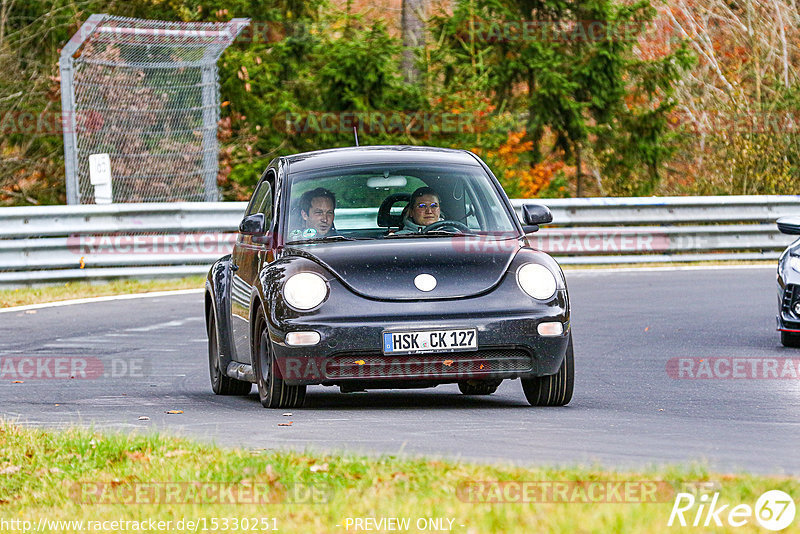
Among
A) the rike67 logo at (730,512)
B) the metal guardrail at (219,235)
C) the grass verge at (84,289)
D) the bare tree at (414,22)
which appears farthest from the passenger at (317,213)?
the bare tree at (414,22)

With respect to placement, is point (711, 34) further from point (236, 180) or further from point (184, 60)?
point (184, 60)

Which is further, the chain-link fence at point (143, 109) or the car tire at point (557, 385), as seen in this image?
the chain-link fence at point (143, 109)

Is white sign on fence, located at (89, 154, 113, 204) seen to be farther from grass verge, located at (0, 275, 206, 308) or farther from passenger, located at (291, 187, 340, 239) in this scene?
passenger, located at (291, 187, 340, 239)

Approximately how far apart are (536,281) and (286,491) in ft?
10.1

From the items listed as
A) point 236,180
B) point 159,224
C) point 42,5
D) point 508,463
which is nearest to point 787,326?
point 508,463

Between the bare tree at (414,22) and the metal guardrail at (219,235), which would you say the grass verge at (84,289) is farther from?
the bare tree at (414,22)

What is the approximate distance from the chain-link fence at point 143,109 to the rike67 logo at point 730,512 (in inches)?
630

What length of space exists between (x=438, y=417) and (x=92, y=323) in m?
7.63

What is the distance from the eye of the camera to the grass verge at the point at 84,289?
17.7m

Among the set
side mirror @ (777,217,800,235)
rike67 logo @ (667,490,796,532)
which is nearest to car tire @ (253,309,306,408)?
rike67 logo @ (667,490,796,532)

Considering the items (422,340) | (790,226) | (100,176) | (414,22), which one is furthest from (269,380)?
(414,22)

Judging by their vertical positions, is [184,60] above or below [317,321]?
below

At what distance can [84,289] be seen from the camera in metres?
18.8

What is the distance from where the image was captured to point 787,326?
484 inches
